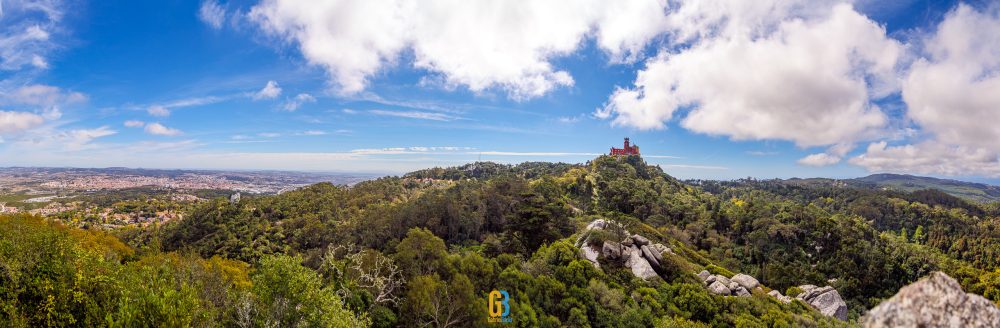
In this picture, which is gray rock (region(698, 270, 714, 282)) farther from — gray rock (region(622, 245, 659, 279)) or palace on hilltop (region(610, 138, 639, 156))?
palace on hilltop (region(610, 138, 639, 156))

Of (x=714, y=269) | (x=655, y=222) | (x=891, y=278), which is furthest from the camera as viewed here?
(x=655, y=222)

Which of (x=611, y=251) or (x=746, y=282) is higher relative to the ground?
(x=611, y=251)

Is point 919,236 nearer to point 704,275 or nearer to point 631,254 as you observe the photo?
point 704,275

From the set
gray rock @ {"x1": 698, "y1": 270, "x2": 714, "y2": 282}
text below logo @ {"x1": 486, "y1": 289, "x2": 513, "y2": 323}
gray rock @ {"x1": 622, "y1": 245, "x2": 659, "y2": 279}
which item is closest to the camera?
text below logo @ {"x1": 486, "y1": 289, "x2": 513, "y2": 323}

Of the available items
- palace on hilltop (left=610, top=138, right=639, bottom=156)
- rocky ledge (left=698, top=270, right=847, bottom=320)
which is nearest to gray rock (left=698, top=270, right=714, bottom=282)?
rocky ledge (left=698, top=270, right=847, bottom=320)

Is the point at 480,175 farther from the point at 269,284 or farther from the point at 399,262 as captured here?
the point at 269,284

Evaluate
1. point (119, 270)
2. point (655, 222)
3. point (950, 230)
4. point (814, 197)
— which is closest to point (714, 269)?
point (655, 222)

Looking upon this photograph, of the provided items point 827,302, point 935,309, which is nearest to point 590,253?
point 827,302
